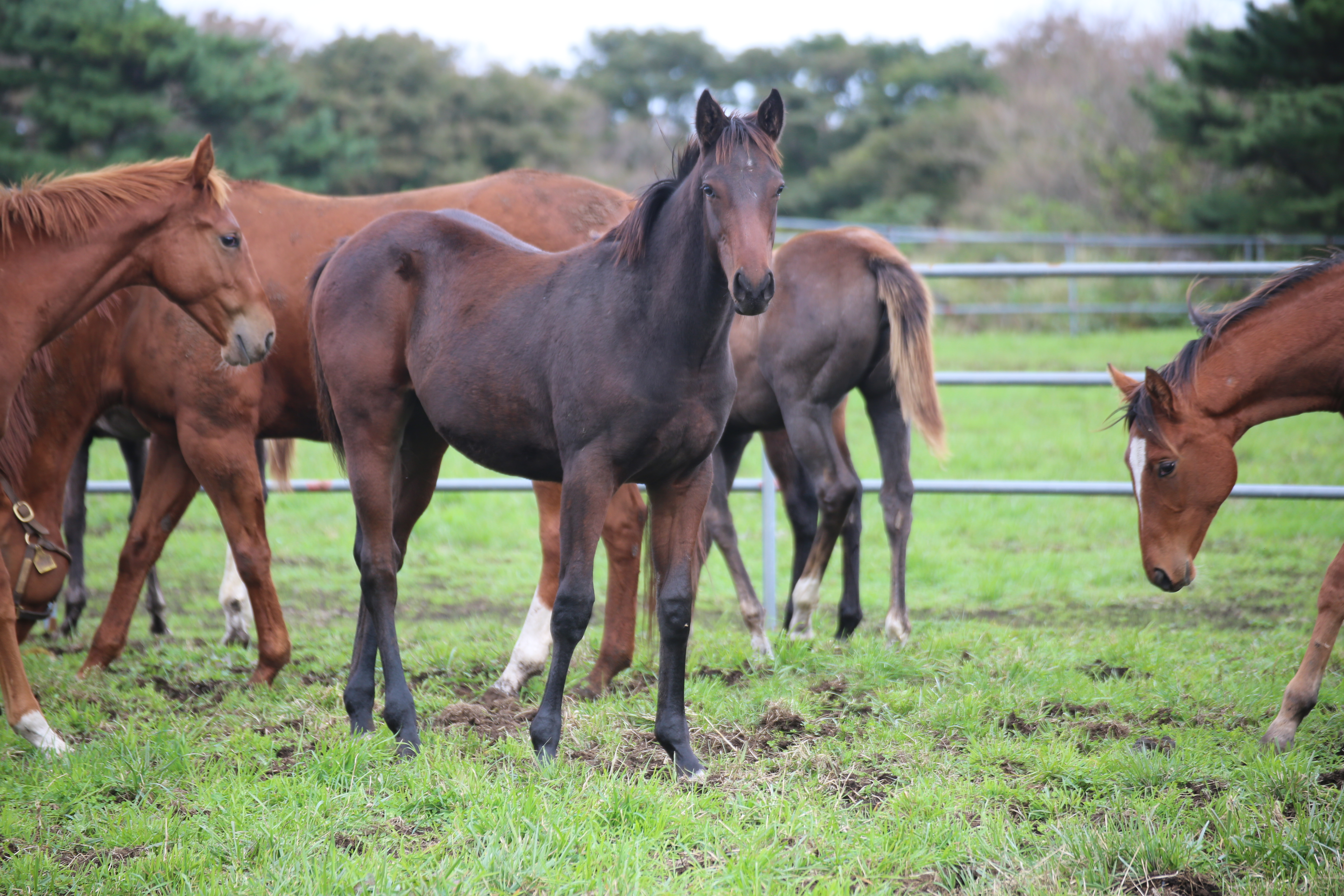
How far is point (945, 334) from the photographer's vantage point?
1616 cm

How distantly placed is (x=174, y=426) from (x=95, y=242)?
109cm

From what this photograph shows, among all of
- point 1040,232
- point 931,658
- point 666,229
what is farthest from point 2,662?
point 1040,232

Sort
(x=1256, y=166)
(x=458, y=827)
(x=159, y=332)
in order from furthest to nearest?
(x=1256, y=166) → (x=159, y=332) → (x=458, y=827)

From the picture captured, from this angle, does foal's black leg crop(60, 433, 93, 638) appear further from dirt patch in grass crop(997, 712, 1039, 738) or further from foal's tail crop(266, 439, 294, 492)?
dirt patch in grass crop(997, 712, 1039, 738)

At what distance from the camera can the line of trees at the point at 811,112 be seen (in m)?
16.8

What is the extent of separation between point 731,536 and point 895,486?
2.68ft

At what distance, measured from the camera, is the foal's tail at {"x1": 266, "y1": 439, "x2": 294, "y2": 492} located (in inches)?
233

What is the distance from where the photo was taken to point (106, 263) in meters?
3.71

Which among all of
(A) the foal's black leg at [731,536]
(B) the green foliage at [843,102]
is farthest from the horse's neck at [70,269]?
(B) the green foliage at [843,102]

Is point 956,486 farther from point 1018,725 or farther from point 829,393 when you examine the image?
point 1018,725

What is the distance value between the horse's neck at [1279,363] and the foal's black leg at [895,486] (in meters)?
1.46

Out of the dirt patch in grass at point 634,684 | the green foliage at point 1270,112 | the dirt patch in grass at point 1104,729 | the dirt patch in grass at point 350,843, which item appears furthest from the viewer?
the green foliage at point 1270,112

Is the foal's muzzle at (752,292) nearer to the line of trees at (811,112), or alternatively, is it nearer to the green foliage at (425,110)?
the line of trees at (811,112)

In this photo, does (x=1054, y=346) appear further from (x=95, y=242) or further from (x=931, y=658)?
(x=95, y=242)
